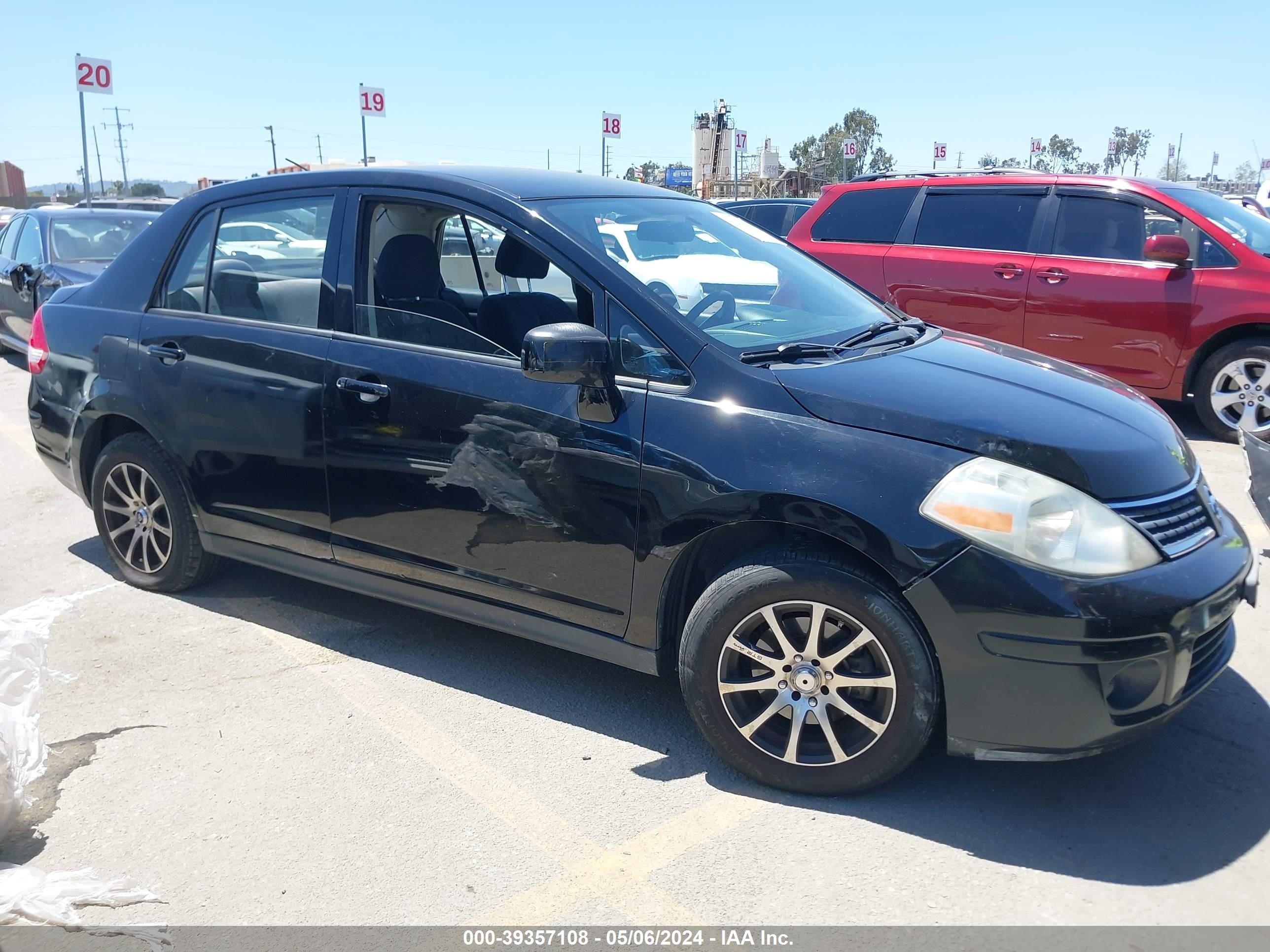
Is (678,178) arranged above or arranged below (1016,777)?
above

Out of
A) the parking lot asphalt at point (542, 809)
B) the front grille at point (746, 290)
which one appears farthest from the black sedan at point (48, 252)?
the front grille at point (746, 290)

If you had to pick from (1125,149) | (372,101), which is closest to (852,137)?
(1125,149)

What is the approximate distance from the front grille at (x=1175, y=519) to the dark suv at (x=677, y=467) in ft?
0.05

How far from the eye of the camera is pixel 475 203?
11.6 ft

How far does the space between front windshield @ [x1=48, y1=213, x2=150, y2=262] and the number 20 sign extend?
327 inches

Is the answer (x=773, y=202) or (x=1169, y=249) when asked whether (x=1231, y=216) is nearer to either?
(x=1169, y=249)

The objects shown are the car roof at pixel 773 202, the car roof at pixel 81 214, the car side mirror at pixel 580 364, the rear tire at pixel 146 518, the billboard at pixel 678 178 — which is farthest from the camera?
→ the billboard at pixel 678 178

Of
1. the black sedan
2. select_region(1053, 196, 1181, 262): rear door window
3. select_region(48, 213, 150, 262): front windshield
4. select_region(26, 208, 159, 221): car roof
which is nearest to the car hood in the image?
select_region(1053, 196, 1181, 262): rear door window

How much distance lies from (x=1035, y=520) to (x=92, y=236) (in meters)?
10.6

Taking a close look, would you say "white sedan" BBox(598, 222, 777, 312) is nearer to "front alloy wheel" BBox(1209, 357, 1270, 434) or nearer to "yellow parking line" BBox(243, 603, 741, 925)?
"yellow parking line" BBox(243, 603, 741, 925)

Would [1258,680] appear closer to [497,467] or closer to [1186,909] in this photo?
[1186,909]

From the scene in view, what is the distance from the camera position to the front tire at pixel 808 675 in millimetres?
2771

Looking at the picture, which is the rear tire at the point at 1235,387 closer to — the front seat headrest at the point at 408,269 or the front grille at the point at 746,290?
the front grille at the point at 746,290

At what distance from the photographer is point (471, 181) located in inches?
141
